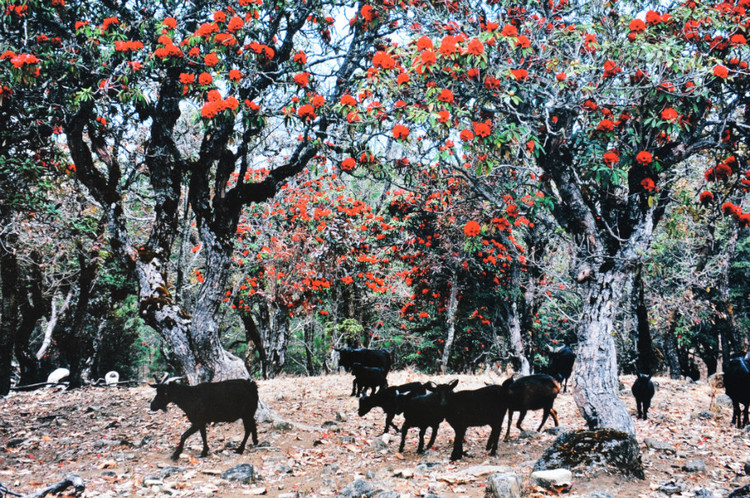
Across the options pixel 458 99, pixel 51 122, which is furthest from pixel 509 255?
pixel 51 122

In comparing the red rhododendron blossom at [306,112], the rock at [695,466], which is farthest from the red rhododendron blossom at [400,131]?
the rock at [695,466]

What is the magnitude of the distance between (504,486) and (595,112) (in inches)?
210

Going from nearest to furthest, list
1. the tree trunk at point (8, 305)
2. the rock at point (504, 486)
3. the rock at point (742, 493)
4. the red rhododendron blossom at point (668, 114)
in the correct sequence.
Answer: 1. the rock at point (742, 493)
2. the rock at point (504, 486)
3. the red rhododendron blossom at point (668, 114)
4. the tree trunk at point (8, 305)

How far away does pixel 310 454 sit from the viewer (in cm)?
688

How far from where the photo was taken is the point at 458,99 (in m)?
7.14

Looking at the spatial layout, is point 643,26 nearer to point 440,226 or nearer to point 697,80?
point 697,80

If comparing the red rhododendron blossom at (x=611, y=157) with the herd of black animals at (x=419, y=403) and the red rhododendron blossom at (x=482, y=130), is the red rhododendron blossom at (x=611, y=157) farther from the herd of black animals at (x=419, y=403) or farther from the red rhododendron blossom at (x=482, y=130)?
the herd of black animals at (x=419, y=403)

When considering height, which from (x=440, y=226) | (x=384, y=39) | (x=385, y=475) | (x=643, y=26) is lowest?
(x=385, y=475)

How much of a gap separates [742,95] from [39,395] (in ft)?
50.0

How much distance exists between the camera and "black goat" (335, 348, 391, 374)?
31.5 ft

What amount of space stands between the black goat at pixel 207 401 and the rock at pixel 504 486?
3.51 m

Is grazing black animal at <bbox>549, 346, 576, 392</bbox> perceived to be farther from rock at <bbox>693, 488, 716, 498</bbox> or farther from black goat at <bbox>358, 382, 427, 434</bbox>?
rock at <bbox>693, 488, 716, 498</bbox>

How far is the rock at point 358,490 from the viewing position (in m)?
5.09

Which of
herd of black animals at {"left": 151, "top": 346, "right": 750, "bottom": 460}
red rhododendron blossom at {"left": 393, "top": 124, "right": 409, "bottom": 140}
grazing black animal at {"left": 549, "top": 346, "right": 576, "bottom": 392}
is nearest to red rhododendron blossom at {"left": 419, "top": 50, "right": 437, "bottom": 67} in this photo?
red rhododendron blossom at {"left": 393, "top": 124, "right": 409, "bottom": 140}
